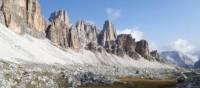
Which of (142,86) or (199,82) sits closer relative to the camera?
(199,82)

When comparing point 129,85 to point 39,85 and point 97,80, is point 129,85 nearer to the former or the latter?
point 97,80

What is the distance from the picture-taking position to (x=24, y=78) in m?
90.5

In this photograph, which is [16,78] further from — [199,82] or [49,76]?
[199,82]

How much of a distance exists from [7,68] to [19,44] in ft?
279

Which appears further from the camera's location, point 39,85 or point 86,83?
point 86,83

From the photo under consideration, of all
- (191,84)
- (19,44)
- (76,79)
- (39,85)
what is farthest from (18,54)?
(191,84)

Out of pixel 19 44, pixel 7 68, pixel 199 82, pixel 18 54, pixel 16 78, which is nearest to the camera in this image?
pixel 199 82

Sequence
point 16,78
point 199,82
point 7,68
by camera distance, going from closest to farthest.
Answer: point 199,82, point 16,78, point 7,68

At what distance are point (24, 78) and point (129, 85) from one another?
3264cm

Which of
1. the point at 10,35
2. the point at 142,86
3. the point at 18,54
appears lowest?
the point at 142,86

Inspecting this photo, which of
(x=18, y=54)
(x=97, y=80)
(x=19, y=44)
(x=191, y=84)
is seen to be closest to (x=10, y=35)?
(x=19, y=44)

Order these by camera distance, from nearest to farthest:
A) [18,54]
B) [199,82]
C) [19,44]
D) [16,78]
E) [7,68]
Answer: [199,82] → [16,78] → [7,68] → [18,54] → [19,44]

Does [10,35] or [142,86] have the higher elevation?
[10,35]

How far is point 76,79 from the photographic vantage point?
105 meters
